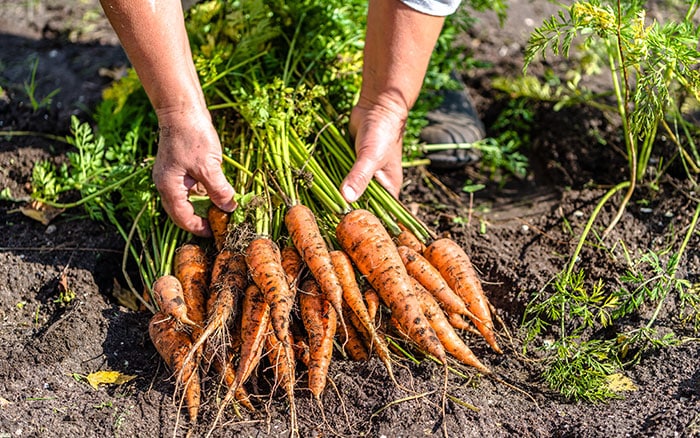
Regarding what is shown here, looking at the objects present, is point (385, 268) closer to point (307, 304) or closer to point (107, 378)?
point (307, 304)

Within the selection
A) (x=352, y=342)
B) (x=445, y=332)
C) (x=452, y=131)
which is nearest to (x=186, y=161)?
(x=352, y=342)

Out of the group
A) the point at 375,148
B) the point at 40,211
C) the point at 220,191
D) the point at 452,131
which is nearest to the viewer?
the point at 220,191

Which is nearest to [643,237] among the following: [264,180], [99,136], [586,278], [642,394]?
[586,278]

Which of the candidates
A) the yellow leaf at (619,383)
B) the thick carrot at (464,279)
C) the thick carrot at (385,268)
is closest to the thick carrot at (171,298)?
Result: the thick carrot at (385,268)

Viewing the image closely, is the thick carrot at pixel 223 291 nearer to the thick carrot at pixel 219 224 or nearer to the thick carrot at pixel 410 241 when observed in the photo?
the thick carrot at pixel 219 224

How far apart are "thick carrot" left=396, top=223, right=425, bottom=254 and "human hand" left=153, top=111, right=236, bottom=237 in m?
0.67

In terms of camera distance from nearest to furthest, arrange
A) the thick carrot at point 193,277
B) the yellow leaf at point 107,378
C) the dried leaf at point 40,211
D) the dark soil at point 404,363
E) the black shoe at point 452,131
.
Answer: the dark soil at point 404,363, the yellow leaf at point 107,378, the thick carrot at point 193,277, the dried leaf at point 40,211, the black shoe at point 452,131

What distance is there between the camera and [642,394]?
7.27ft

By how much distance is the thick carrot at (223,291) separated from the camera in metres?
2.28

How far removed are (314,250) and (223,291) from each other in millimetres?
350

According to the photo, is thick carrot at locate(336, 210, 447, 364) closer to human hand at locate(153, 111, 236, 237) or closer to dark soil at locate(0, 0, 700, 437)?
dark soil at locate(0, 0, 700, 437)

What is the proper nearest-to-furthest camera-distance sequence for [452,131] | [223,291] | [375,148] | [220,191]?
[223,291] < [220,191] < [375,148] < [452,131]

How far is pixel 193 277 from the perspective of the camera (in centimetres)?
250

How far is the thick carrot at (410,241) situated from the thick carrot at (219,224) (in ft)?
2.19
